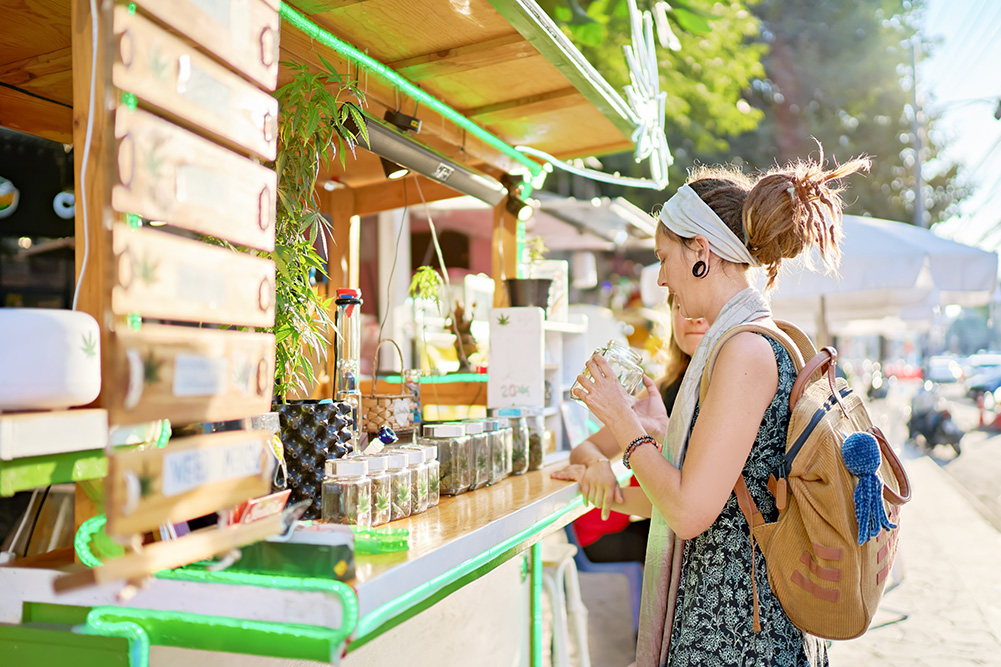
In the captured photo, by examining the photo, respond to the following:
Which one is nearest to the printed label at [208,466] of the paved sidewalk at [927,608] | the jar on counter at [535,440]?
the jar on counter at [535,440]

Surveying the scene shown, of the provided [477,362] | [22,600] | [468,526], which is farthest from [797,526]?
[477,362]

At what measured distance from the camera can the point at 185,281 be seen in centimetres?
110

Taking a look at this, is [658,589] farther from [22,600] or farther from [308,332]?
[22,600]

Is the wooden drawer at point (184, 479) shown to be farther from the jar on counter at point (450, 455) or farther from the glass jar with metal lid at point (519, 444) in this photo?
the glass jar with metal lid at point (519, 444)

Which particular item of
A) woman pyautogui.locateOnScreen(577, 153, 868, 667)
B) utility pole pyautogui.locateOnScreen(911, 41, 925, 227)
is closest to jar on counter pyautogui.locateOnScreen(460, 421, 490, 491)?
woman pyautogui.locateOnScreen(577, 153, 868, 667)

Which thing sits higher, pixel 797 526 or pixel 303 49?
pixel 303 49

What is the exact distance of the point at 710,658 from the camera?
1.69m

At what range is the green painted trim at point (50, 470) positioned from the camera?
3.27 feet

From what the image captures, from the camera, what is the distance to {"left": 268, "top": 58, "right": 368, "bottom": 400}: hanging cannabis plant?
169cm

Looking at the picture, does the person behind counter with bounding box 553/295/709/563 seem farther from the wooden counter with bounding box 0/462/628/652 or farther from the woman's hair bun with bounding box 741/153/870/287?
the wooden counter with bounding box 0/462/628/652

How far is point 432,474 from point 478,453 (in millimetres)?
310

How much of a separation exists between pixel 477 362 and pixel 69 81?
1.90 meters

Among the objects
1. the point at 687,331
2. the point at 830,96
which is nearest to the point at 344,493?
the point at 687,331

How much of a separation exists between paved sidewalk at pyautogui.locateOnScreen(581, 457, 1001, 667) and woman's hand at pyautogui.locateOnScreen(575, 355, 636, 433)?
2.88m
